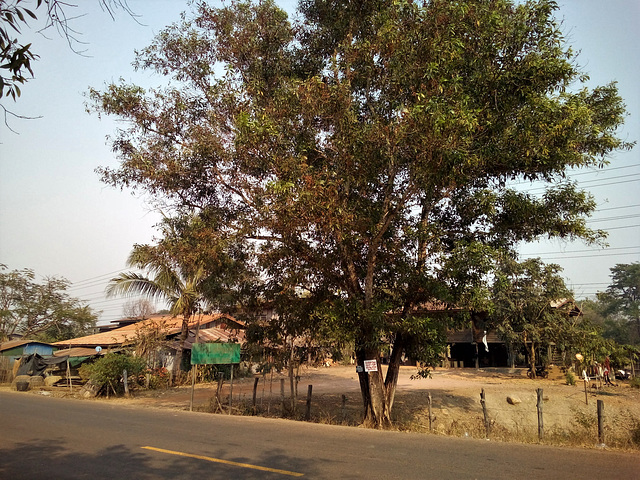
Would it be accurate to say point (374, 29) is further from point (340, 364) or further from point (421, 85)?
point (340, 364)

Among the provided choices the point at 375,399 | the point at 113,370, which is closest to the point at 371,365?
the point at 375,399

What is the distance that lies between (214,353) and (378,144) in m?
9.47

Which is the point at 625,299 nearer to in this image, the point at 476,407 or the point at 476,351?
the point at 476,351

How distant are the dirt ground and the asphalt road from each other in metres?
3.00

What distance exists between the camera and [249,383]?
31078 mm

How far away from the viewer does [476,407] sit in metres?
20.4

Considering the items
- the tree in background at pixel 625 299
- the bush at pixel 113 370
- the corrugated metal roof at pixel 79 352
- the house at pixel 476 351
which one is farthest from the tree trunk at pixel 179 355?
the tree in background at pixel 625 299

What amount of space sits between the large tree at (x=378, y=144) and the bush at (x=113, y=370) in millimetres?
12251

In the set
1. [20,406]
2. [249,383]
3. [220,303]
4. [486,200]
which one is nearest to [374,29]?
[486,200]

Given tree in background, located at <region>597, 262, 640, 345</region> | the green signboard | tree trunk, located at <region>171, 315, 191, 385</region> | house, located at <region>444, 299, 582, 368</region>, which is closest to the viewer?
the green signboard

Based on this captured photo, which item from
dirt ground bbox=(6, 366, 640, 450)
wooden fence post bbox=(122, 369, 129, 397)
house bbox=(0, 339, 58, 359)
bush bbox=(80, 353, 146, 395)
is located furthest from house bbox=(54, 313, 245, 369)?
wooden fence post bbox=(122, 369, 129, 397)

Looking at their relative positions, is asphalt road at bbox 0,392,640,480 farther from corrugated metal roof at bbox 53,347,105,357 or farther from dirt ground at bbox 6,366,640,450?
corrugated metal roof at bbox 53,347,105,357

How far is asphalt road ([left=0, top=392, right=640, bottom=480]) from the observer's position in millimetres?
7141

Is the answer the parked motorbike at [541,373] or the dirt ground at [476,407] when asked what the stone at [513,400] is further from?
the parked motorbike at [541,373]
